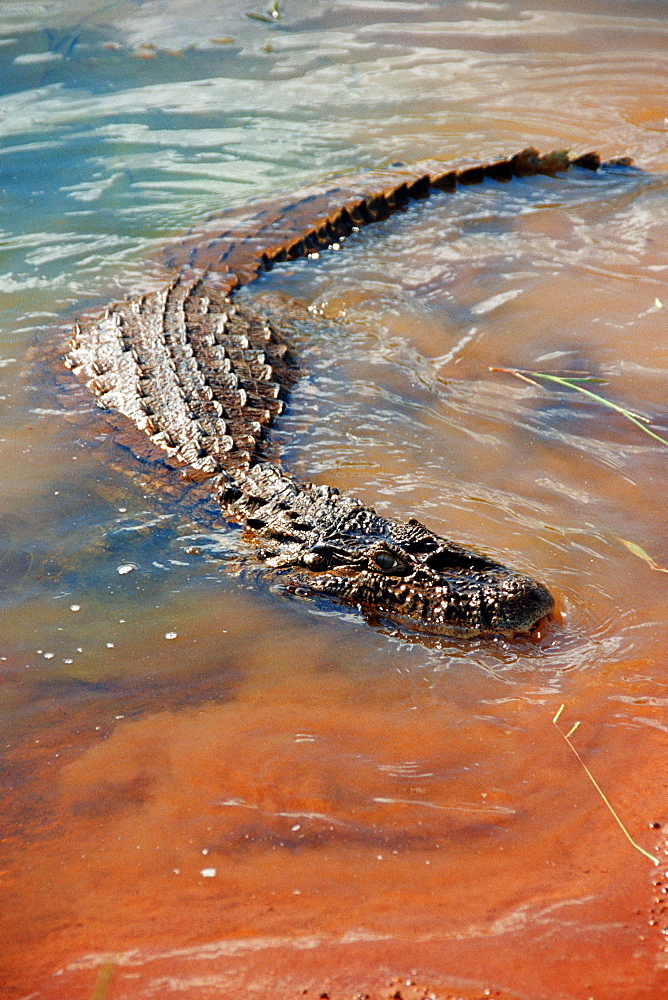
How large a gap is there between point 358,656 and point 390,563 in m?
0.41

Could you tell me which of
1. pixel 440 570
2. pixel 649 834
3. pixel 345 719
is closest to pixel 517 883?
pixel 649 834

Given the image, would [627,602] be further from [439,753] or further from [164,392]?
[164,392]

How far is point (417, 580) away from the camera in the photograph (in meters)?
3.44

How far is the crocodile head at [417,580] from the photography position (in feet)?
10.7

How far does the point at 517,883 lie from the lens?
236 cm

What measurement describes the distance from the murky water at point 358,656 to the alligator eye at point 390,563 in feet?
0.86

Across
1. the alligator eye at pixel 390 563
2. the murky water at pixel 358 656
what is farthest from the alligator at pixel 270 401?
the murky water at pixel 358 656

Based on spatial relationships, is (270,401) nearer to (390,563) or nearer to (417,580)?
(390,563)

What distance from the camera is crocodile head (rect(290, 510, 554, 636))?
129 inches

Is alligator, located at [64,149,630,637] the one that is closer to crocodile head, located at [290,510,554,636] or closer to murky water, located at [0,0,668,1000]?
crocodile head, located at [290,510,554,636]

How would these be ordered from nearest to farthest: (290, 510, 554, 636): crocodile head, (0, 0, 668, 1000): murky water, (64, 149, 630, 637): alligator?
(0, 0, 668, 1000): murky water
(290, 510, 554, 636): crocodile head
(64, 149, 630, 637): alligator

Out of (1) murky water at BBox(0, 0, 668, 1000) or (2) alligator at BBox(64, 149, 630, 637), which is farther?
(2) alligator at BBox(64, 149, 630, 637)

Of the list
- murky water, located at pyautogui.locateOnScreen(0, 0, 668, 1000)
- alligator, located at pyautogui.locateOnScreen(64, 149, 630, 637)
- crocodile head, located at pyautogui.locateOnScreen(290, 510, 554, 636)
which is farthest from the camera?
alligator, located at pyautogui.locateOnScreen(64, 149, 630, 637)

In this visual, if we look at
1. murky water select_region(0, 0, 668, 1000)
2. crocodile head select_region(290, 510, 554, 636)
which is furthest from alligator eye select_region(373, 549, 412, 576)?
murky water select_region(0, 0, 668, 1000)
